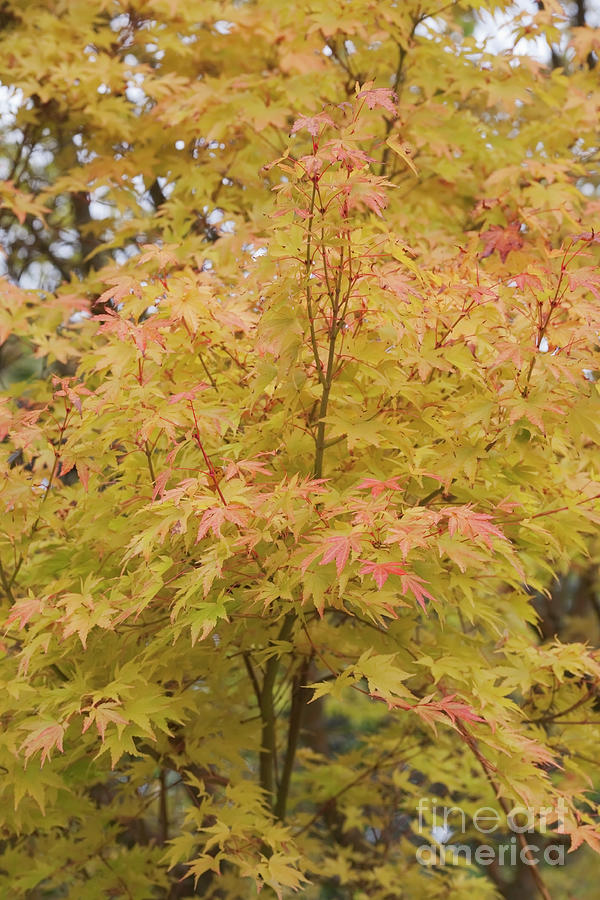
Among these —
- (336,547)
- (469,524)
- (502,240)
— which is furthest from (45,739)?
(502,240)

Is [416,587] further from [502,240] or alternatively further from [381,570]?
[502,240]

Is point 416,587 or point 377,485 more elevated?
point 377,485

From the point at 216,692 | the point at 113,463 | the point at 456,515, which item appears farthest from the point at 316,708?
the point at 456,515

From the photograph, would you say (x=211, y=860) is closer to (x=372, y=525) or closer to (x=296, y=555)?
(x=296, y=555)

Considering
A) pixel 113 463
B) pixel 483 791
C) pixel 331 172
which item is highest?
pixel 331 172

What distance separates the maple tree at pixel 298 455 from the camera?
208cm

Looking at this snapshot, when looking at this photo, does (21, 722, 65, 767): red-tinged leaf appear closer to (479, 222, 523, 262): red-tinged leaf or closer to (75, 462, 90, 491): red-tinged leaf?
(75, 462, 90, 491): red-tinged leaf

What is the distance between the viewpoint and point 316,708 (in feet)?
17.8

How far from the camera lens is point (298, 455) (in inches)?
94.8

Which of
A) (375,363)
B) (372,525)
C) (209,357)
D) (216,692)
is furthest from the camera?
(216,692)

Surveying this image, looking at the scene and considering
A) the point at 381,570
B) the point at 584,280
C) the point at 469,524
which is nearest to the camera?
the point at 381,570

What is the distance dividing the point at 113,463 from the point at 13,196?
2.06 metres

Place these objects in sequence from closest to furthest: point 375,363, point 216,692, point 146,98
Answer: point 375,363 → point 216,692 → point 146,98

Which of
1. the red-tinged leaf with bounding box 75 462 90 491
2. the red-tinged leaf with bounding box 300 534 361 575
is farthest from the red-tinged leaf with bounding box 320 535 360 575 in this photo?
the red-tinged leaf with bounding box 75 462 90 491
